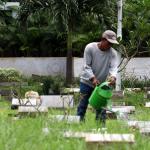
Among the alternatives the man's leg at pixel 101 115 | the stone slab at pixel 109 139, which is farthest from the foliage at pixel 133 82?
the stone slab at pixel 109 139

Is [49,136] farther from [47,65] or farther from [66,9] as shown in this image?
[47,65]

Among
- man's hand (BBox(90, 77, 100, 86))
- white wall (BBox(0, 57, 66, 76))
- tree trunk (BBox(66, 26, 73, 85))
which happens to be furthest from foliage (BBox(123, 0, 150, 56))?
man's hand (BBox(90, 77, 100, 86))

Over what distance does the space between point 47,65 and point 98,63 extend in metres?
18.6

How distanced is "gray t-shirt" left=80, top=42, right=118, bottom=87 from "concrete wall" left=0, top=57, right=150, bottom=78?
17622 millimetres

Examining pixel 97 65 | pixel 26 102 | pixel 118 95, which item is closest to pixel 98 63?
pixel 97 65

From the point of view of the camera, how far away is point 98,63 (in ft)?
34.7

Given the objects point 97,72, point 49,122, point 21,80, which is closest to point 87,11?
point 21,80

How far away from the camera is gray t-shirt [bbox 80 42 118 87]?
10.5 metres

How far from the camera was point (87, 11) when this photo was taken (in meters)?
24.0

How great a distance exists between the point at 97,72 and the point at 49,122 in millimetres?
3577

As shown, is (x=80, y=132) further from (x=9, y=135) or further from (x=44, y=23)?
(x=44, y=23)

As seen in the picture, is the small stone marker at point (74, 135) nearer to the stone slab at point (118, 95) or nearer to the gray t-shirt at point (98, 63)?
the gray t-shirt at point (98, 63)

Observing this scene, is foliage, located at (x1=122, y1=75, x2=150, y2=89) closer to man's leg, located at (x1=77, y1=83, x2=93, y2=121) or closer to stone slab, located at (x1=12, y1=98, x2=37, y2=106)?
stone slab, located at (x1=12, y1=98, x2=37, y2=106)

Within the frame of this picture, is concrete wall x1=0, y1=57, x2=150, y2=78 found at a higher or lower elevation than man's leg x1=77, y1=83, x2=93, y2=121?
lower
